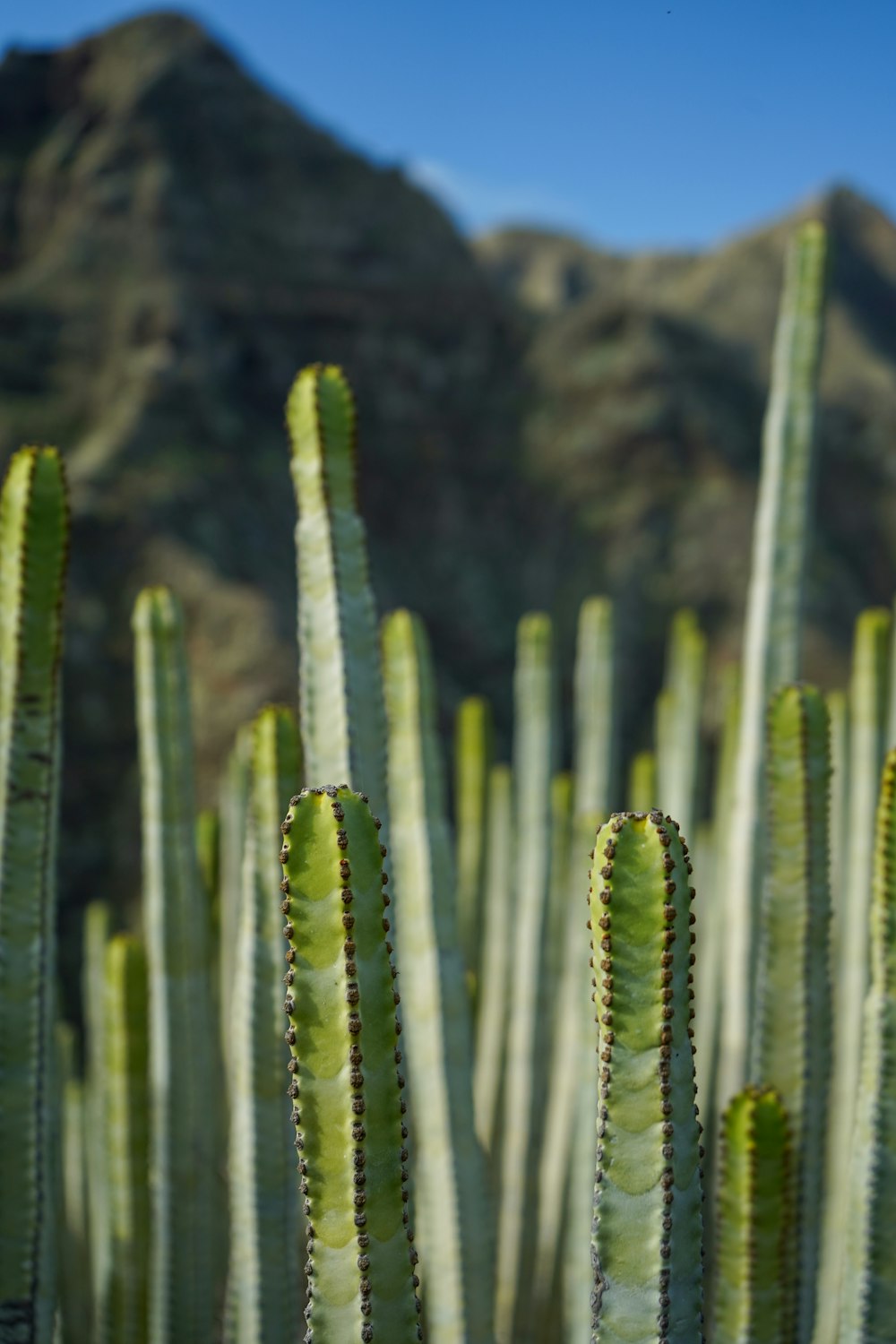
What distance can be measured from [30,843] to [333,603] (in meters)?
0.81

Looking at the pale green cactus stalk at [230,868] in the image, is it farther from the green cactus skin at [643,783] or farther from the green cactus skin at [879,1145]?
the green cactus skin at [879,1145]

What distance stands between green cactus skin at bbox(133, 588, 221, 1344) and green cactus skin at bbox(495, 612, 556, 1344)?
1114mm

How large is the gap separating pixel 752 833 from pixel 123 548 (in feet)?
30.1

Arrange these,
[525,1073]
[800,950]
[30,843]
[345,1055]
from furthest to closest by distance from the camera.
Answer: [525,1073] → [800,950] → [30,843] → [345,1055]

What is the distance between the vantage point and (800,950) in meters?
2.66

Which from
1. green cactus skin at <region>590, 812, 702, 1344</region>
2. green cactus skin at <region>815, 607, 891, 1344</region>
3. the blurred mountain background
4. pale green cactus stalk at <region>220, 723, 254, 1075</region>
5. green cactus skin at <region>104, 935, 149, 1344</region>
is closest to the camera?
green cactus skin at <region>590, 812, 702, 1344</region>

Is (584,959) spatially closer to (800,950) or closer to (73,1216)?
(800,950)

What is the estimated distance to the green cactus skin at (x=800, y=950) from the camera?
2578mm

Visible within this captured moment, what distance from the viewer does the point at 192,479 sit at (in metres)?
12.8

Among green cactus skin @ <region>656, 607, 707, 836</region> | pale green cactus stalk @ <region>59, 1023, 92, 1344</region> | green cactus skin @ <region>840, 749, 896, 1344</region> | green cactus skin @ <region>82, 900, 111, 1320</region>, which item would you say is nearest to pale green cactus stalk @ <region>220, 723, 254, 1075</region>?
green cactus skin @ <region>82, 900, 111, 1320</region>

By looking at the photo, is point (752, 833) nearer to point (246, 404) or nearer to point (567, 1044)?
point (567, 1044)

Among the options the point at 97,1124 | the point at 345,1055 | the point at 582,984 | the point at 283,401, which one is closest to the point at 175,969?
the point at 582,984

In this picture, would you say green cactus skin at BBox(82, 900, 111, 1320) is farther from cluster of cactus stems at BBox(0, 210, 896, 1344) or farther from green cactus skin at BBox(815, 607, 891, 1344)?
green cactus skin at BBox(815, 607, 891, 1344)

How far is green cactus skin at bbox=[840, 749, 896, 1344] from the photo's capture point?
2164 millimetres
